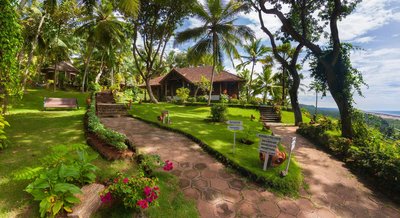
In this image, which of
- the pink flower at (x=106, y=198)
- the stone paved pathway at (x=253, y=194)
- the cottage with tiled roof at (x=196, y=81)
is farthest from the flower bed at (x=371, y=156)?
the cottage with tiled roof at (x=196, y=81)

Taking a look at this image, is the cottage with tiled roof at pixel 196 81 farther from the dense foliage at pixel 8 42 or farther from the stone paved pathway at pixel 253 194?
the dense foliage at pixel 8 42

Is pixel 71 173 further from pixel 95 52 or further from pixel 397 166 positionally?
pixel 95 52

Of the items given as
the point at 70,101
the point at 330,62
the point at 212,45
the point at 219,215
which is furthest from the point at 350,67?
the point at 70,101

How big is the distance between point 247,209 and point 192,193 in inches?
53.2

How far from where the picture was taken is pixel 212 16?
768 inches

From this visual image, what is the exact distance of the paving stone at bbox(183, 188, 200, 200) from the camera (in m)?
5.10

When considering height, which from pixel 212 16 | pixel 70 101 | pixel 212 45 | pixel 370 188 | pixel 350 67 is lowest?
pixel 370 188

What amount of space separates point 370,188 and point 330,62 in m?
6.96

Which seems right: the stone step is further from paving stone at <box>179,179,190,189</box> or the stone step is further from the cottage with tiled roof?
the cottage with tiled roof

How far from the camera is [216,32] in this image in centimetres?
2006

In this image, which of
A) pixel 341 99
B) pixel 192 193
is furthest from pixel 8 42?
pixel 341 99

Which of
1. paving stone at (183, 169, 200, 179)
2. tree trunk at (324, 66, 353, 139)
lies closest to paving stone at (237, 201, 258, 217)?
paving stone at (183, 169, 200, 179)

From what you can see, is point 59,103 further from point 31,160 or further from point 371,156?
point 371,156

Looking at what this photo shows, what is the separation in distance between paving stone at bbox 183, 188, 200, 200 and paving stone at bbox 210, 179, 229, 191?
22.8 inches
